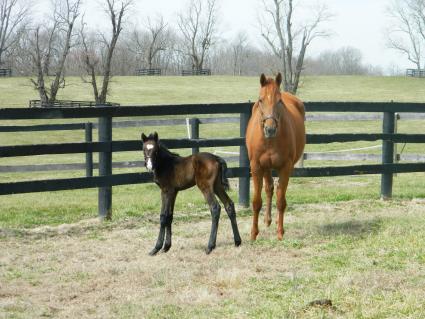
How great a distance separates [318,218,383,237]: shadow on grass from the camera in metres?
7.45

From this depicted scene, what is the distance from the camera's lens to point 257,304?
15.2 ft

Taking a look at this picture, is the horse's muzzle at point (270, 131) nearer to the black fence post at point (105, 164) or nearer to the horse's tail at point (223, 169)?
the horse's tail at point (223, 169)

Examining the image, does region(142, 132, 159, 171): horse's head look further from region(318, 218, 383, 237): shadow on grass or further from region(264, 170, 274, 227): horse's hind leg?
region(318, 218, 383, 237): shadow on grass

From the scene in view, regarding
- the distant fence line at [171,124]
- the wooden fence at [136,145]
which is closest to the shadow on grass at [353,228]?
the wooden fence at [136,145]

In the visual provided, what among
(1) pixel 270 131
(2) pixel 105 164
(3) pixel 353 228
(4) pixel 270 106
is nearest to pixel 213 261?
(1) pixel 270 131

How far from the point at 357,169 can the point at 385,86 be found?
54220mm

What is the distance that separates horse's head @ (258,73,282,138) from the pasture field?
4.21 ft

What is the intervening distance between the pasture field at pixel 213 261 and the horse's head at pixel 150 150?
969 millimetres

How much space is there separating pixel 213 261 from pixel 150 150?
1361 mm

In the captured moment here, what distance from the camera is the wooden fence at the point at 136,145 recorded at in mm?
8117

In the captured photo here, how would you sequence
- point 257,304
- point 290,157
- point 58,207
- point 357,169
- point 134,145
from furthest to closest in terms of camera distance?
1. point 58,207
2. point 357,169
3. point 134,145
4. point 290,157
5. point 257,304

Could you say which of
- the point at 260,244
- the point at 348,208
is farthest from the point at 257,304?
the point at 348,208

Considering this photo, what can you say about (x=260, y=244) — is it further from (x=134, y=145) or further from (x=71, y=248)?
(x=134, y=145)

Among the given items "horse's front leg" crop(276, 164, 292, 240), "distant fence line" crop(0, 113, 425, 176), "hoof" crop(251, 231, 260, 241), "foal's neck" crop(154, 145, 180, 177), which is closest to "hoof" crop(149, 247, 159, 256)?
"foal's neck" crop(154, 145, 180, 177)
